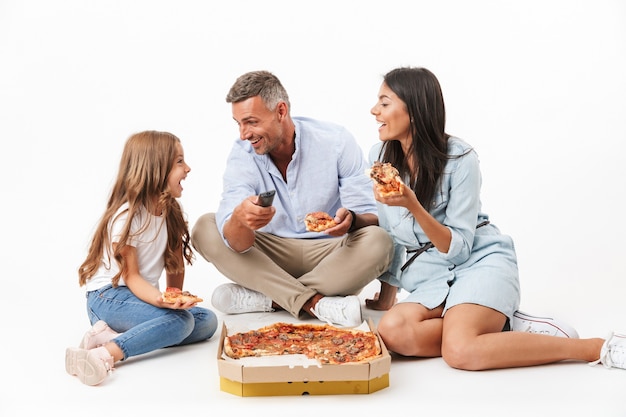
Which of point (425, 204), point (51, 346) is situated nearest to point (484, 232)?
point (425, 204)

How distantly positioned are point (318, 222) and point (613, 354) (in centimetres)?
167

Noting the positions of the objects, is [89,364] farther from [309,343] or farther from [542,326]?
[542,326]

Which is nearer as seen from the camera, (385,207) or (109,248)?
(109,248)

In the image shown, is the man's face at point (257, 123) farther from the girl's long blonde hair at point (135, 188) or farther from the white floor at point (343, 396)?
the white floor at point (343, 396)

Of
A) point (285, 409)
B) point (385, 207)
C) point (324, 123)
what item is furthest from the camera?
point (324, 123)

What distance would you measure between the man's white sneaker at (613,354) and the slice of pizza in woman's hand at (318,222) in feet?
5.07

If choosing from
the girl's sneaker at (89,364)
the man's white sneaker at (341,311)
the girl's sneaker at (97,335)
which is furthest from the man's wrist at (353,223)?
the girl's sneaker at (89,364)

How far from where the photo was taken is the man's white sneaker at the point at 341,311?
4676mm

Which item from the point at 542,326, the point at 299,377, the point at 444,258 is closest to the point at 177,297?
the point at 299,377

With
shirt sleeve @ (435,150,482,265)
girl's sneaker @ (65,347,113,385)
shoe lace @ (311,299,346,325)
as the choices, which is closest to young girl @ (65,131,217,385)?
girl's sneaker @ (65,347,113,385)

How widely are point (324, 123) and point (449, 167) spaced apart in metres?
1.19

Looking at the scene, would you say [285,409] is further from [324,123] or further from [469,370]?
[324,123]

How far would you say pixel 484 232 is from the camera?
4.41 m

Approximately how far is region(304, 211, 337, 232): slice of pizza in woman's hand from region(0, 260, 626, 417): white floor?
839 mm
